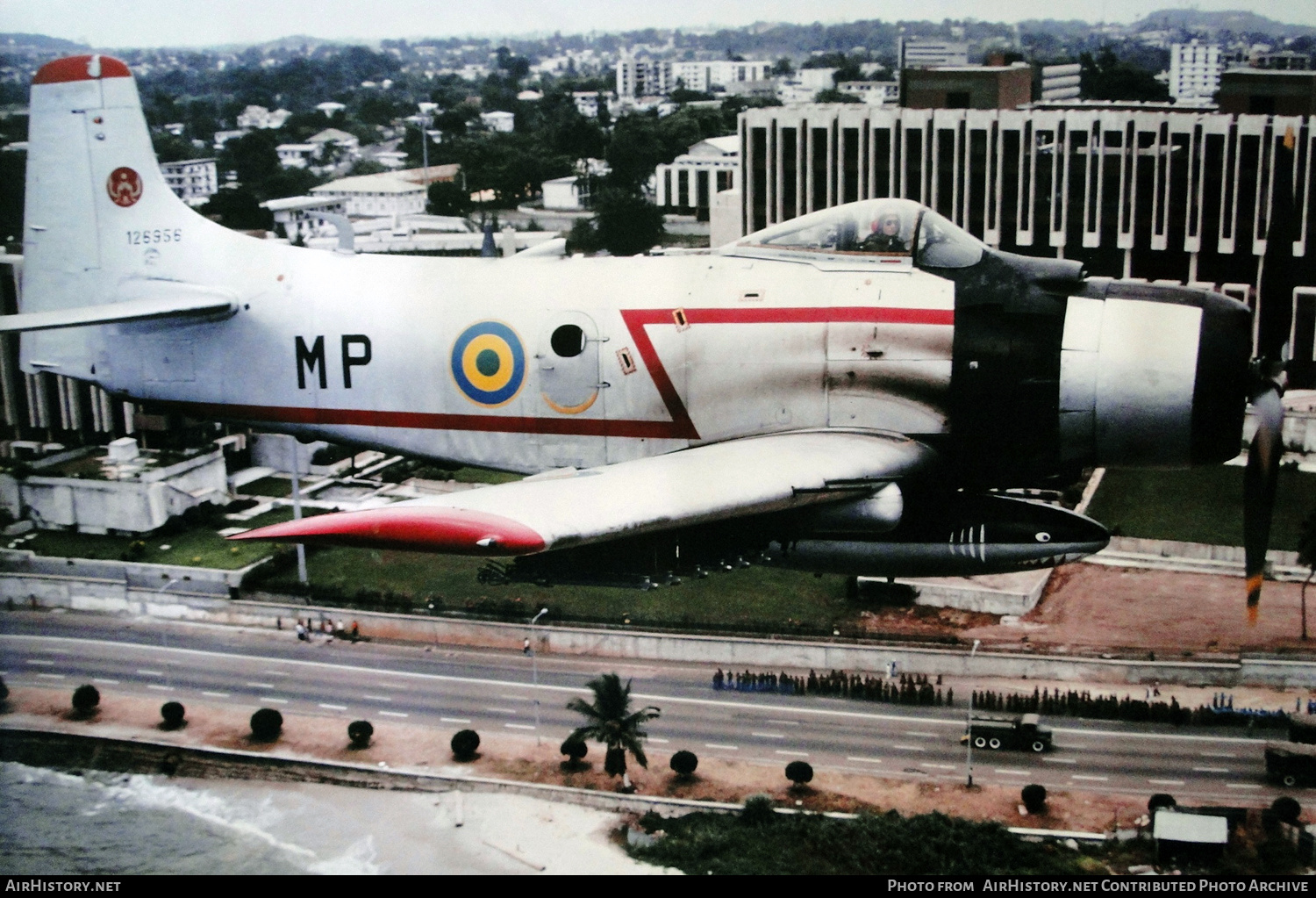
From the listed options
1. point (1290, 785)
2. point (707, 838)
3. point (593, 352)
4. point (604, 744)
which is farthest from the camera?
point (604, 744)

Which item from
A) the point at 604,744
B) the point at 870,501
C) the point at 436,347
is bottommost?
the point at 604,744

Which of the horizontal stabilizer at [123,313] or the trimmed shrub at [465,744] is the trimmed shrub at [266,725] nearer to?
the trimmed shrub at [465,744]

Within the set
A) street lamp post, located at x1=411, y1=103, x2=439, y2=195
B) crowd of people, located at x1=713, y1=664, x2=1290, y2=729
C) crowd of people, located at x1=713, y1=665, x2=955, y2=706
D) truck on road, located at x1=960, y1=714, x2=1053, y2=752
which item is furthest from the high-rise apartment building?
street lamp post, located at x1=411, y1=103, x2=439, y2=195

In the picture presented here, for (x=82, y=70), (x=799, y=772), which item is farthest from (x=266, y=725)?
(x=82, y=70)

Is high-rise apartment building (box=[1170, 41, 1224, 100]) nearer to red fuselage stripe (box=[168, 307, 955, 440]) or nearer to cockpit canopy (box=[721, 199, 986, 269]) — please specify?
cockpit canopy (box=[721, 199, 986, 269])

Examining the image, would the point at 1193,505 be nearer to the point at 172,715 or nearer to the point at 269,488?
the point at 172,715

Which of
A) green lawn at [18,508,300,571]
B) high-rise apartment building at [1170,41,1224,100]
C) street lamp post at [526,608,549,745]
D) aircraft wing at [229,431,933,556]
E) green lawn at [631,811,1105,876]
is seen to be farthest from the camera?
green lawn at [18,508,300,571]

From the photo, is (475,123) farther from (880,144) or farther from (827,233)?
(827,233)
